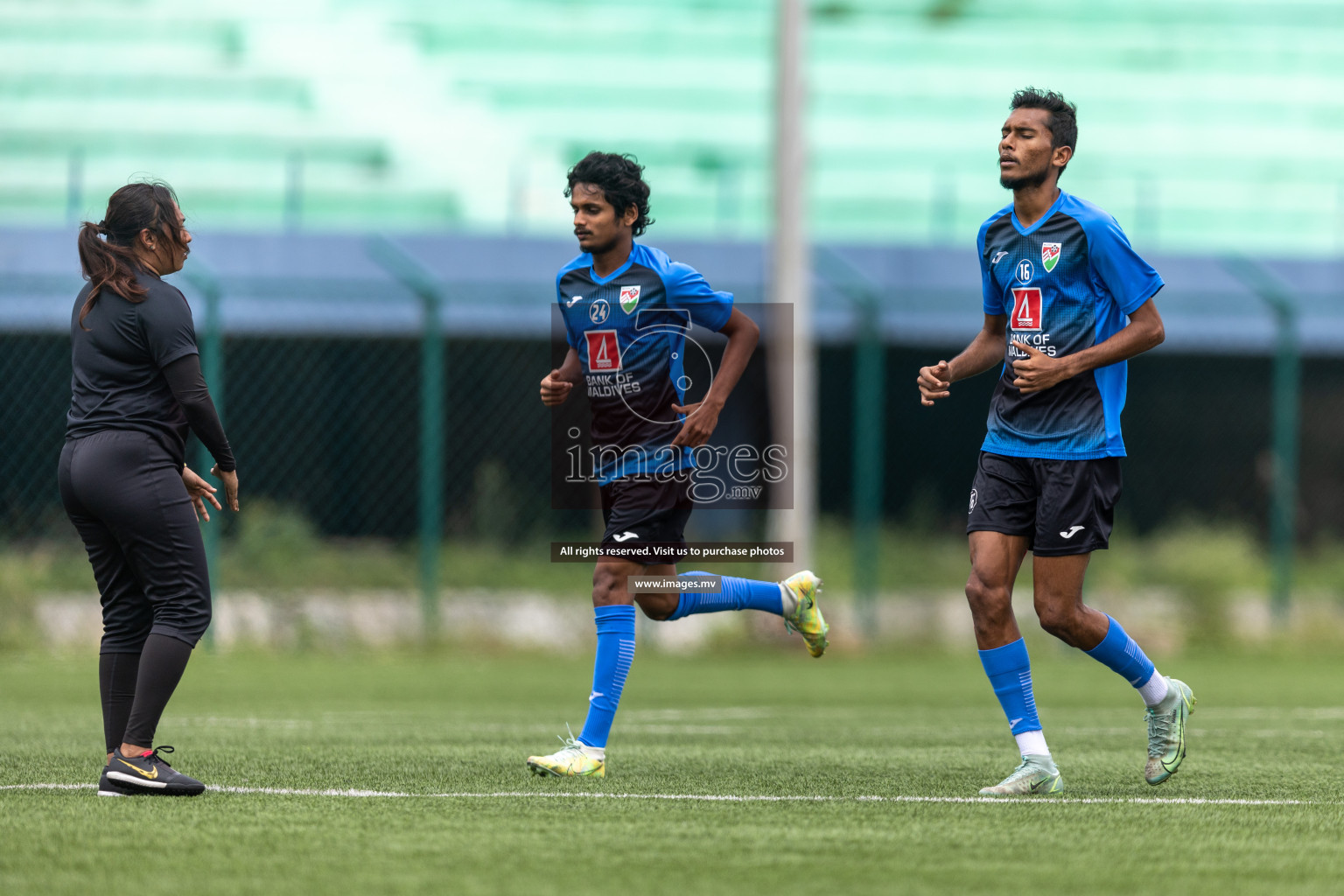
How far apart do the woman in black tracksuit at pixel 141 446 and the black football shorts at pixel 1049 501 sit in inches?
91.2

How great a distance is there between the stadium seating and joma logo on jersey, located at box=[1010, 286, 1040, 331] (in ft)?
45.0

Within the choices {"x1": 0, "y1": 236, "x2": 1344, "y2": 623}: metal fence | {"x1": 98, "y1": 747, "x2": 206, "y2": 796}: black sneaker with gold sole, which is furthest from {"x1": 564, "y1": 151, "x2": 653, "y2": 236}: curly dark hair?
{"x1": 0, "y1": 236, "x2": 1344, "y2": 623}: metal fence

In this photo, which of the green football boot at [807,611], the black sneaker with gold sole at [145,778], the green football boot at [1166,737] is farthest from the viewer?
the green football boot at [807,611]

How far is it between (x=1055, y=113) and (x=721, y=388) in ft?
4.65

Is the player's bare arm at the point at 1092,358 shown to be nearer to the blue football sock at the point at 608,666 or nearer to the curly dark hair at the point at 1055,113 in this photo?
the curly dark hair at the point at 1055,113

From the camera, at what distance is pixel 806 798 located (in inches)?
188

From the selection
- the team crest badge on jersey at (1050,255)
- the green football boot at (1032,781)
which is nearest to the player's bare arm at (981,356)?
the team crest badge on jersey at (1050,255)

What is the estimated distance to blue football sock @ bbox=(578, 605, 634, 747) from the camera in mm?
5348

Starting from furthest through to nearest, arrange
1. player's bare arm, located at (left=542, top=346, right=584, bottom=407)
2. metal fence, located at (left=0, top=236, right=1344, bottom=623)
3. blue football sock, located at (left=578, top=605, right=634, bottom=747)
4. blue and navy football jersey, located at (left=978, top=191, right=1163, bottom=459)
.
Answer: metal fence, located at (left=0, top=236, right=1344, bottom=623)
player's bare arm, located at (left=542, top=346, right=584, bottom=407)
blue football sock, located at (left=578, top=605, right=634, bottom=747)
blue and navy football jersey, located at (left=978, top=191, right=1163, bottom=459)

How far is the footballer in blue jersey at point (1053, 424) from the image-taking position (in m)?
5.01

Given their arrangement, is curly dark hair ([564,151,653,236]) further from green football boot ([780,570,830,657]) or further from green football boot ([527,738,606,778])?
green football boot ([527,738,606,778])

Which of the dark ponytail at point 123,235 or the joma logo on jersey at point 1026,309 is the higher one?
the dark ponytail at point 123,235

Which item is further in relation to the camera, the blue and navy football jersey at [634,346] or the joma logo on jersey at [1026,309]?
the blue and navy football jersey at [634,346]

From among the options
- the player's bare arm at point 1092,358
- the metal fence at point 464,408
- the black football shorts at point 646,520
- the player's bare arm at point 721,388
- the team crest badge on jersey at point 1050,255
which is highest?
the team crest badge on jersey at point 1050,255
